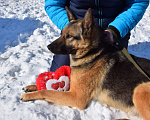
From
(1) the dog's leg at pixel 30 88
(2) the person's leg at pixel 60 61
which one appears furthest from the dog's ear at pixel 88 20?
(1) the dog's leg at pixel 30 88

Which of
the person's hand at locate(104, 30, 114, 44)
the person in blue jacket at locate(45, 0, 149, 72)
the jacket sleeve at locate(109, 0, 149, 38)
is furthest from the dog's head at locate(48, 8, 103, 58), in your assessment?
the jacket sleeve at locate(109, 0, 149, 38)

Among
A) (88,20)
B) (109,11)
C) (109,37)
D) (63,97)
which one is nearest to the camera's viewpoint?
(88,20)

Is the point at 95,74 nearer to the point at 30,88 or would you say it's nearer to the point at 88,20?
the point at 88,20

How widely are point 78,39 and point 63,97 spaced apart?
2.98 ft

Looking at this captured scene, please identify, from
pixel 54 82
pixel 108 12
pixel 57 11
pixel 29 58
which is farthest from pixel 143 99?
pixel 29 58

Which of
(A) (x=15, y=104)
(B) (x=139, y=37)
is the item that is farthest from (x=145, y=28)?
(A) (x=15, y=104)

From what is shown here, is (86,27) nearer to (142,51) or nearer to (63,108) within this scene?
(63,108)

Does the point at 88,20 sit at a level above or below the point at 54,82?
above

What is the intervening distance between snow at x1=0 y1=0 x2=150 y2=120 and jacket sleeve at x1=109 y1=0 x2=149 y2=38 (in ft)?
4.68

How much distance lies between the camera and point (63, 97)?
2.32 meters

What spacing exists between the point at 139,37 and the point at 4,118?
15.6 feet

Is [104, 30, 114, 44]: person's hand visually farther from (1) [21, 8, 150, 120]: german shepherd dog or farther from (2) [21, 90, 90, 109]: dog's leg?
(2) [21, 90, 90, 109]: dog's leg

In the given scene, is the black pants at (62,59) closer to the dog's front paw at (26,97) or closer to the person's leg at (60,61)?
the person's leg at (60,61)

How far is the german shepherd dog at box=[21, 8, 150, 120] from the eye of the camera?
2232mm
